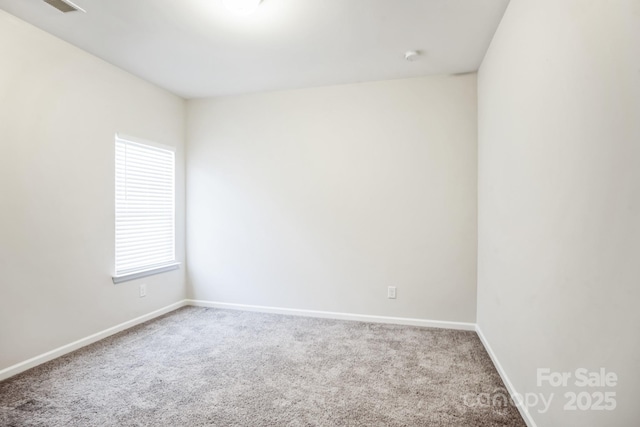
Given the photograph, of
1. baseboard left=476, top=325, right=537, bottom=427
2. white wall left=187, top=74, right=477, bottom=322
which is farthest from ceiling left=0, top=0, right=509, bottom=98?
baseboard left=476, top=325, right=537, bottom=427

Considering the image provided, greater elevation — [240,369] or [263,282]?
[263,282]

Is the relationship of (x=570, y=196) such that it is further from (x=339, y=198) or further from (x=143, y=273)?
(x=143, y=273)

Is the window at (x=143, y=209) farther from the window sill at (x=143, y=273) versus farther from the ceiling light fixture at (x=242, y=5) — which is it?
the ceiling light fixture at (x=242, y=5)

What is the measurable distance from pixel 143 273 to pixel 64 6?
2.45 meters

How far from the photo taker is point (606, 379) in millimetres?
1121

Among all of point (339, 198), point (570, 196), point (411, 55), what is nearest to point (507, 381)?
point (570, 196)

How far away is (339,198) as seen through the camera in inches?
144

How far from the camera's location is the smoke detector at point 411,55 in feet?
9.40

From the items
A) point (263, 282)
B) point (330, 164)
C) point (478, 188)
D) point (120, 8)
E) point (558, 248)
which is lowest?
point (263, 282)

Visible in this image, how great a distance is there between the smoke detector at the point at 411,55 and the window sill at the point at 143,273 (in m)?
3.44

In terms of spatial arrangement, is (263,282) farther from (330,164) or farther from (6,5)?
(6,5)

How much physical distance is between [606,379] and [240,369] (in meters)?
2.21

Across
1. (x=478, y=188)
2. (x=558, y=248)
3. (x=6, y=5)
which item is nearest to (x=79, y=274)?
(x=6, y=5)

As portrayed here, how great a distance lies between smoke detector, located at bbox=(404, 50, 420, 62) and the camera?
2.86 m
